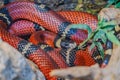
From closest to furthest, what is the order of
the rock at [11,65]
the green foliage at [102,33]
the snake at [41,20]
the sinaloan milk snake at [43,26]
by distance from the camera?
the rock at [11,65] < the green foliage at [102,33] < the sinaloan milk snake at [43,26] < the snake at [41,20]

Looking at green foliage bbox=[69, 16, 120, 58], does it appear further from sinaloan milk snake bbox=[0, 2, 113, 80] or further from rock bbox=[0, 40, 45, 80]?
rock bbox=[0, 40, 45, 80]

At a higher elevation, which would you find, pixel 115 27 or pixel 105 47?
pixel 115 27

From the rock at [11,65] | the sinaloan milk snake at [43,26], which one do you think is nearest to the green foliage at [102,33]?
the sinaloan milk snake at [43,26]

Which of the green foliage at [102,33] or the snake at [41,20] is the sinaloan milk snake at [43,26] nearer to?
the snake at [41,20]

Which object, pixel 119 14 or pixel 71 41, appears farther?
pixel 71 41

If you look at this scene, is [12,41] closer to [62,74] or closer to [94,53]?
[94,53]

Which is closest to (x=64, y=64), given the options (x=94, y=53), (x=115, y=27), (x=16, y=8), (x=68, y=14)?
(x=94, y=53)

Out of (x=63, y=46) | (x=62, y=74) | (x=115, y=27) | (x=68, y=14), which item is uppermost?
(x=62, y=74)
